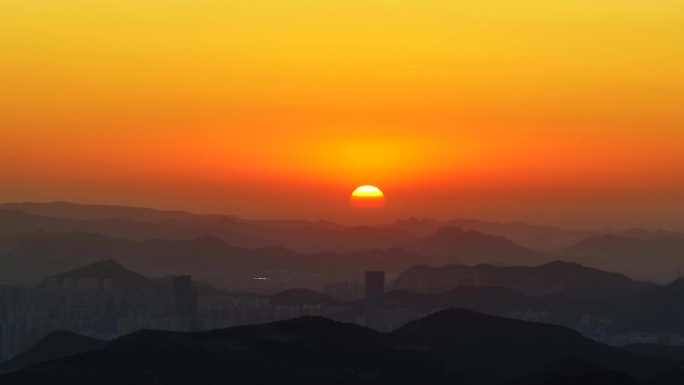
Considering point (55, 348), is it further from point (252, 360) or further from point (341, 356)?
point (341, 356)

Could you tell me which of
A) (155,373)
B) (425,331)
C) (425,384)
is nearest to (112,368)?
(155,373)

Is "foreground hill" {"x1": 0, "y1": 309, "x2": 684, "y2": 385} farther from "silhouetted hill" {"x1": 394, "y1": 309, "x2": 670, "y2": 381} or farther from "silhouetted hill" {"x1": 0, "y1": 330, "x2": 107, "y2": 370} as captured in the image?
"silhouetted hill" {"x1": 0, "y1": 330, "x2": 107, "y2": 370}

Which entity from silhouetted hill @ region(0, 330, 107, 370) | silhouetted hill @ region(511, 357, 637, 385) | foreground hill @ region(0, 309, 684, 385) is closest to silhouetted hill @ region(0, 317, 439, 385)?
foreground hill @ region(0, 309, 684, 385)

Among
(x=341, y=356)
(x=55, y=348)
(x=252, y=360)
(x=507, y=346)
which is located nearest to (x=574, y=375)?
(x=341, y=356)

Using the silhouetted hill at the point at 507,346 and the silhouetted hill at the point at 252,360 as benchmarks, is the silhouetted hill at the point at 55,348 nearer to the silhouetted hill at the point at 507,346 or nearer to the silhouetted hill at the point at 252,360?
the silhouetted hill at the point at 252,360

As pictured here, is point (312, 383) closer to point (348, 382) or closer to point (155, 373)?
point (348, 382)

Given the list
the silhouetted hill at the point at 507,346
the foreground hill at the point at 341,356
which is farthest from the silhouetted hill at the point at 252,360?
the silhouetted hill at the point at 507,346
